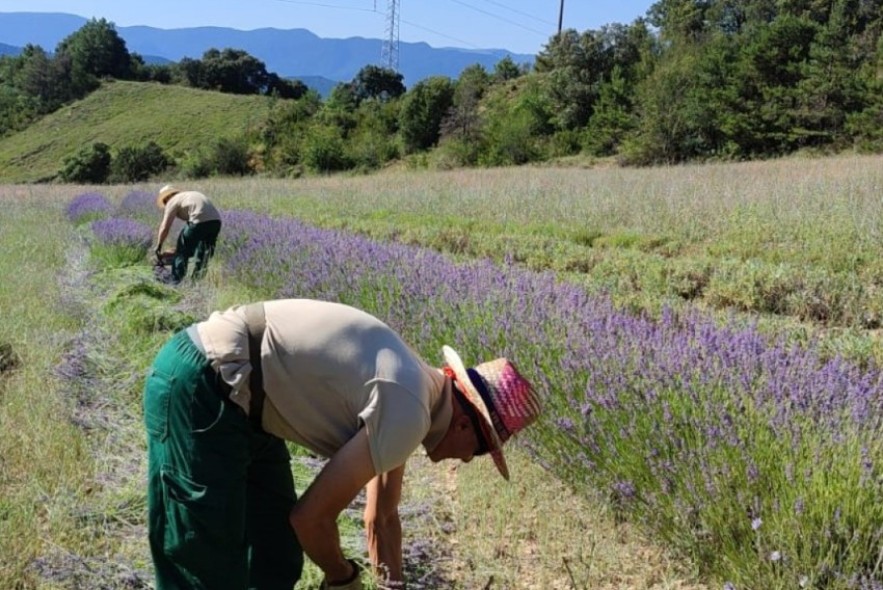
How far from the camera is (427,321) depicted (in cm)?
375

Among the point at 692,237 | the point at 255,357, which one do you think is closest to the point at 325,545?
the point at 255,357

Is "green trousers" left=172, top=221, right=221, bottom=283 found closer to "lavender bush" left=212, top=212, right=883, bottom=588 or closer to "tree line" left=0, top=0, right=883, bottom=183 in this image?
"lavender bush" left=212, top=212, right=883, bottom=588

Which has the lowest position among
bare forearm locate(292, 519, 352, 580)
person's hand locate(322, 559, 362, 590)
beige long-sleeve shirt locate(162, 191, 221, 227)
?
person's hand locate(322, 559, 362, 590)

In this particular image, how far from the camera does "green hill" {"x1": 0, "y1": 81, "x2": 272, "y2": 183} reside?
146ft

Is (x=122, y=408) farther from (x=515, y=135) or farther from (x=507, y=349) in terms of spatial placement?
(x=515, y=135)

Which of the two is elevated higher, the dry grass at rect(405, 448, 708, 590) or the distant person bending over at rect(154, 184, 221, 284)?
the distant person bending over at rect(154, 184, 221, 284)

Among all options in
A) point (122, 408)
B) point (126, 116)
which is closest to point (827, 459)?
point (122, 408)

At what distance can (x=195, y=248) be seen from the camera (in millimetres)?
7047

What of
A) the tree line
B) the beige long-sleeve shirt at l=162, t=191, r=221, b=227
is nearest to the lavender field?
the beige long-sleeve shirt at l=162, t=191, r=221, b=227

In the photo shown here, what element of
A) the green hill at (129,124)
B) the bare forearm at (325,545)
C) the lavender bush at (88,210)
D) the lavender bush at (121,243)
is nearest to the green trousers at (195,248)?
the lavender bush at (121,243)

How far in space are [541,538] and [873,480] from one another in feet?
3.34

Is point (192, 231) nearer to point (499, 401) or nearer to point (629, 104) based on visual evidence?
point (499, 401)

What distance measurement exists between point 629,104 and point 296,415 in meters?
33.9

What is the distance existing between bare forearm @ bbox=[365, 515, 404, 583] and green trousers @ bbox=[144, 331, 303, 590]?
1.16 ft
